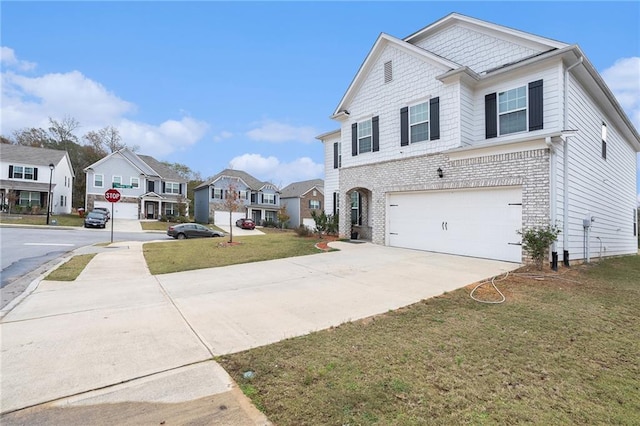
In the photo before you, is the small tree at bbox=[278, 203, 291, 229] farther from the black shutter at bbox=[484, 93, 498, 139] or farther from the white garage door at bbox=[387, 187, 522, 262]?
the black shutter at bbox=[484, 93, 498, 139]

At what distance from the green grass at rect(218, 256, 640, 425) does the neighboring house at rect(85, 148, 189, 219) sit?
133ft

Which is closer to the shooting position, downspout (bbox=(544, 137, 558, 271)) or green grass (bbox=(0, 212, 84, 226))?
downspout (bbox=(544, 137, 558, 271))

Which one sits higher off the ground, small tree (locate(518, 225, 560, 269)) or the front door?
the front door

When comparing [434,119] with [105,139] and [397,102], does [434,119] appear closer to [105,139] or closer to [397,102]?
[397,102]

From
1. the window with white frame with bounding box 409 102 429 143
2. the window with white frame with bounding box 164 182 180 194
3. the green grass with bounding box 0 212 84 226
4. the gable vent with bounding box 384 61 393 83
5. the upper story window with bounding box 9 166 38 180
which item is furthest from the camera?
the window with white frame with bounding box 164 182 180 194

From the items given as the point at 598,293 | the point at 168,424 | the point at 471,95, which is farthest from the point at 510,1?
the point at 168,424

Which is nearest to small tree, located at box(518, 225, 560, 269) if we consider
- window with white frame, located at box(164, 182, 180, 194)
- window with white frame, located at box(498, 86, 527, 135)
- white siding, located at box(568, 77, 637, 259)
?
white siding, located at box(568, 77, 637, 259)

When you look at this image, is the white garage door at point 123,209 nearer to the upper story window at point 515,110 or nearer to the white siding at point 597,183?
the upper story window at point 515,110

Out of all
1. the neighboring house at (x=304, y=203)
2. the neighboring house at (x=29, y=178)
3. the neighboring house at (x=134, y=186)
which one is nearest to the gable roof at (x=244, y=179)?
the neighboring house at (x=304, y=203)

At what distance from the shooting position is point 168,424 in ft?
7.87

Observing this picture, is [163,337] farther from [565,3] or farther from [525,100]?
[565,3]

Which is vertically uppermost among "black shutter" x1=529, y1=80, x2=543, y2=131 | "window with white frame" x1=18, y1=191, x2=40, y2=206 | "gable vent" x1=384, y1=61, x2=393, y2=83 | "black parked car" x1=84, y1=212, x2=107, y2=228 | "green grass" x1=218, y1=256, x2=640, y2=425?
"gable vent" x1=384, y1=61, x2=393, y2=83

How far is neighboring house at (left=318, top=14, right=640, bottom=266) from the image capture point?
9.59 metres

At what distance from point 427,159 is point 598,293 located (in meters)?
6.92
